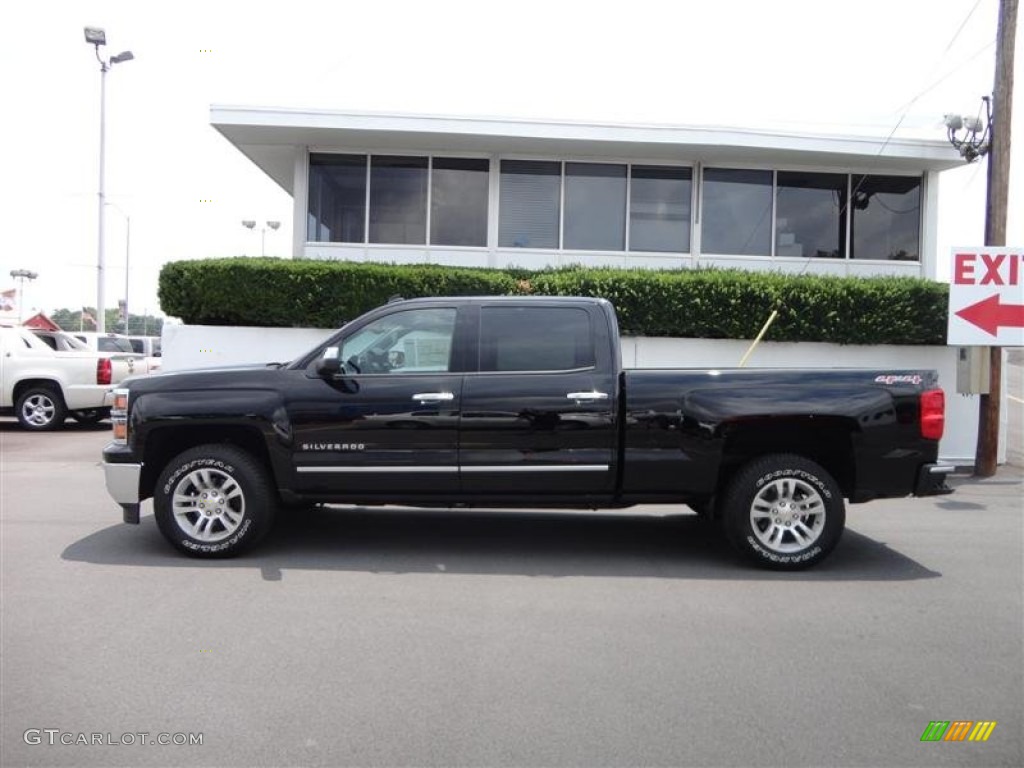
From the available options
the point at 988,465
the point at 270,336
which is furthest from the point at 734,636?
the point at 270,336

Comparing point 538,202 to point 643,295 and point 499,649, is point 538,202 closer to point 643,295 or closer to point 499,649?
point 643,295

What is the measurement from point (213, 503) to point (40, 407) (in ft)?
36.8

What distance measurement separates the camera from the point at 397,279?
13227 mm

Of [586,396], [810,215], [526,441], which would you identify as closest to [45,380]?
[526,441]

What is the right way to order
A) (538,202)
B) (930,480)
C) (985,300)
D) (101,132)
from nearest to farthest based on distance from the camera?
(930,480) < (985,300) < (538,202) < (101,132)

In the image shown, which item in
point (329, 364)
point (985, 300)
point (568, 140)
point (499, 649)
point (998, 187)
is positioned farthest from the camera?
point (568, 140)

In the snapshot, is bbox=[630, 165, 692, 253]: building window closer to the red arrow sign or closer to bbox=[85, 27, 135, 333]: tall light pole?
the red arrow sign

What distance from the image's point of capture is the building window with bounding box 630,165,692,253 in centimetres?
1630

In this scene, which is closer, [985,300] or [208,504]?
[208,504]

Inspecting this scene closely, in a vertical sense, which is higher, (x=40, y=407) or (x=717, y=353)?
(x=717, y=353)

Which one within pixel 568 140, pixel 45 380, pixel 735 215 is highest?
pixel 568 140

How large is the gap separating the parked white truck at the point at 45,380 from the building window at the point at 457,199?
266 inches

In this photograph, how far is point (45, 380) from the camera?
1557 cm

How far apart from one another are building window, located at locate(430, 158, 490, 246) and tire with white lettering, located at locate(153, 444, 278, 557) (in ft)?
33.8
